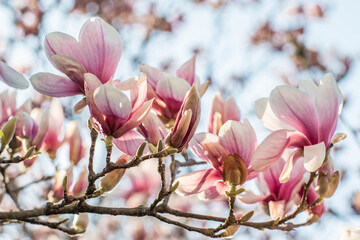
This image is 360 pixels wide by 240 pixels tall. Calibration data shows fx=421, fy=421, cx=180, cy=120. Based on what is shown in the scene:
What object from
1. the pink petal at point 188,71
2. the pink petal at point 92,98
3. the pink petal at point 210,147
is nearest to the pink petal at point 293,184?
the pink petal at point 210,147

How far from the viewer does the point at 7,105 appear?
1.07 meters

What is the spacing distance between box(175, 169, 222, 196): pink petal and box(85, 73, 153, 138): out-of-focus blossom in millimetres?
156

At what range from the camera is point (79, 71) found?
2.47ft

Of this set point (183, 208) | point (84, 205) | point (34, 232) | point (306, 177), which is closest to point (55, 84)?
point (84, 205)

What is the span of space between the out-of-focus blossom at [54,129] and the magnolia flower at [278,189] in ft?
1.79

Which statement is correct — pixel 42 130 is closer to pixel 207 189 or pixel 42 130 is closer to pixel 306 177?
pixel 207 189

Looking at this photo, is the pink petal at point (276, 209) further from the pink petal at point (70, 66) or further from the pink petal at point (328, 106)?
the pink petal at point (70, 66)

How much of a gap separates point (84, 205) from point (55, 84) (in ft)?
0.78

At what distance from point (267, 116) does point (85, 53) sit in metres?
0.37

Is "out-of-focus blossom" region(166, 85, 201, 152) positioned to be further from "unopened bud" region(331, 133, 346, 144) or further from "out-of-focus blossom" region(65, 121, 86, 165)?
"out-of-focus blossom" region(65, 121, 86, 165)

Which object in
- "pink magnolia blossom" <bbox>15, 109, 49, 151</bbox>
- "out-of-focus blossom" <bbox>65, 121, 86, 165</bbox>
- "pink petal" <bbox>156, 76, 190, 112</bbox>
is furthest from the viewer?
"out-of-focus blossom" <bbox>65, 121, 86, 165</bbox>

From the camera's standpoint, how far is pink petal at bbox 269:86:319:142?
2.53ft

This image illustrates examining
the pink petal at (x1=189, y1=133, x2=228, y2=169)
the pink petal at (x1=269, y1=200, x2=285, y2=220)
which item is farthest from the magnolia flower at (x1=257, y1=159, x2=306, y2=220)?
the pink petal at (x1=189, y1=133, x2=228, y2=169)

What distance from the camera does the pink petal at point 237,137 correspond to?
2.50ft
